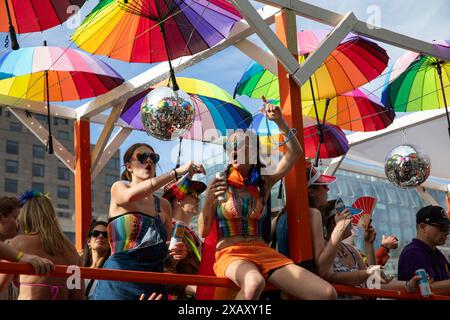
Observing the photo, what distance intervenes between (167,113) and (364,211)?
185 cm

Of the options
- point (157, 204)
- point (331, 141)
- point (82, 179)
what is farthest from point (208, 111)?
point (157, 204)

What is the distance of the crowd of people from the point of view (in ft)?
13.2

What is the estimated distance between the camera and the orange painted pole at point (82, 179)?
7621 millimetres

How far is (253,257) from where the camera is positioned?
13.8ft

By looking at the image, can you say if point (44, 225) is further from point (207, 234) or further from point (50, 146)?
point (50, 146)

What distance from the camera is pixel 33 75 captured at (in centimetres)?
715

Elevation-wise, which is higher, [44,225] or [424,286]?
[44,225]

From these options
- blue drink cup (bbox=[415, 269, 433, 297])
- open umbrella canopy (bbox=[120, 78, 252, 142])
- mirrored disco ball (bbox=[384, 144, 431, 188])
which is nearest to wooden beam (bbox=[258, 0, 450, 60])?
mirrored disco ball (bbox=[384, 144, 431, 188])

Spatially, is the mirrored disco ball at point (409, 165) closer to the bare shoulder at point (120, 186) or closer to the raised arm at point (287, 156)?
the raised arm at point (287, 156)

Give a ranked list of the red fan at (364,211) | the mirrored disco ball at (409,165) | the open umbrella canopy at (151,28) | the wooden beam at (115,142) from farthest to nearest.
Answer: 1. the wooden beam at (115,142)
2. the mirrored disco ball at (409,165)
3. the open umbrella canopy at (151,28)
4. the red fan at (364,211)

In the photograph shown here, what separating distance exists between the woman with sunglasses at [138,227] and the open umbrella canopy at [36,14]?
5.48 feet

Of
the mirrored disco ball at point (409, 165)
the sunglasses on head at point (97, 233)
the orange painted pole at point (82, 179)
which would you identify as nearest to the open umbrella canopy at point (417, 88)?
the mirrored disco ball at point (409, 165)

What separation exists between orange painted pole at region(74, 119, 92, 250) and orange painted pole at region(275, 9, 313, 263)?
3.27 m
